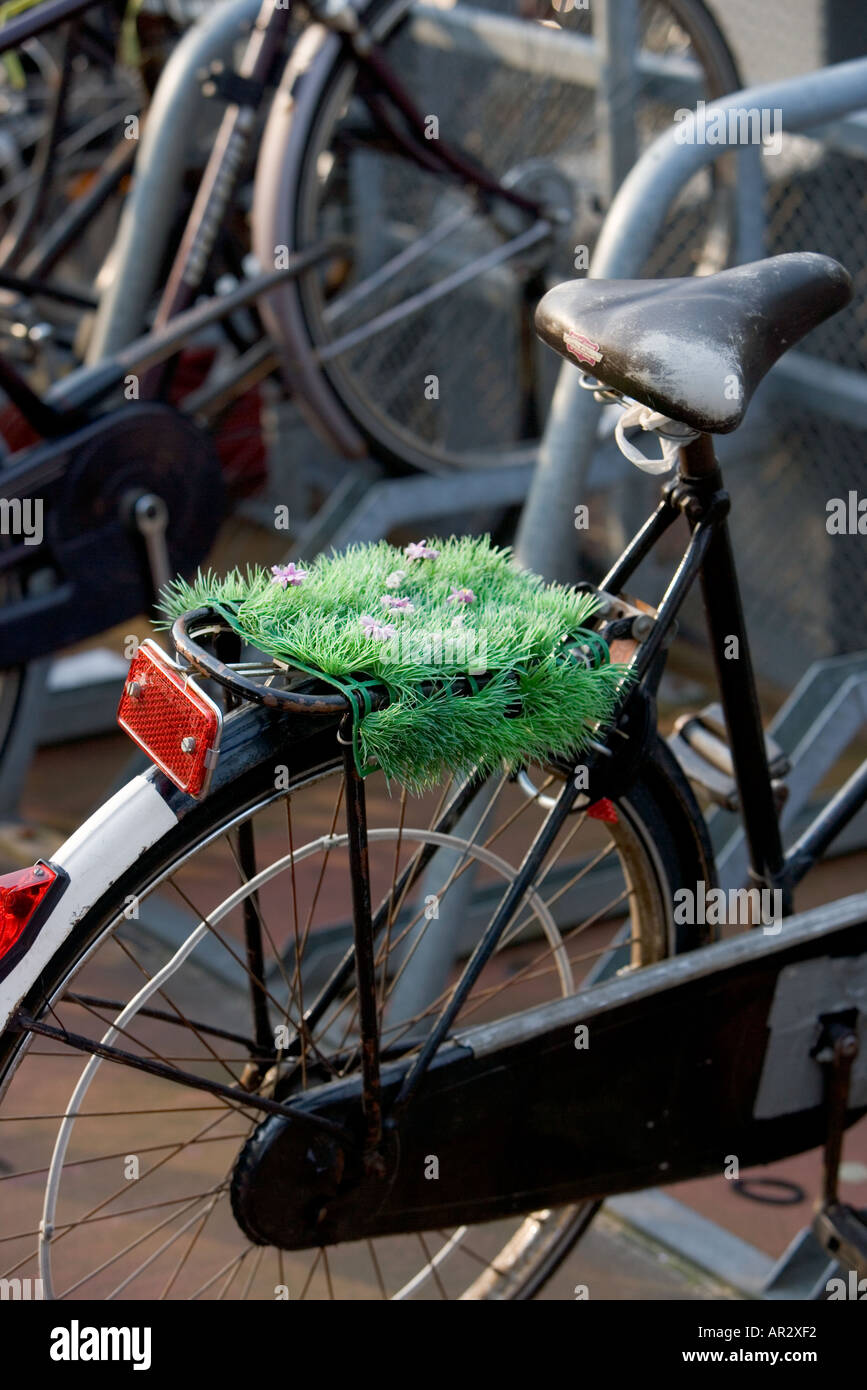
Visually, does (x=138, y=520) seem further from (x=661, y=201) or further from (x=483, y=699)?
(x=483, y=699)

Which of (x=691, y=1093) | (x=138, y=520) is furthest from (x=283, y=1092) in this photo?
(x=138, y=520)

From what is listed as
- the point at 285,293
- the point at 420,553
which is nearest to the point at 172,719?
the point at 420,553

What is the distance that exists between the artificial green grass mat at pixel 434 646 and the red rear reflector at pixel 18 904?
32cm

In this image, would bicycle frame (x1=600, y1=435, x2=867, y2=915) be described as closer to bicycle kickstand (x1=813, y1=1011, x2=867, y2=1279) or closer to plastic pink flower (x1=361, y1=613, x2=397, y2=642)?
bicycle kickstand (x1=813, y1=1011, x2=867, y2=1279)

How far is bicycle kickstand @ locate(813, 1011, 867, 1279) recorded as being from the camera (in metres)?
2.14

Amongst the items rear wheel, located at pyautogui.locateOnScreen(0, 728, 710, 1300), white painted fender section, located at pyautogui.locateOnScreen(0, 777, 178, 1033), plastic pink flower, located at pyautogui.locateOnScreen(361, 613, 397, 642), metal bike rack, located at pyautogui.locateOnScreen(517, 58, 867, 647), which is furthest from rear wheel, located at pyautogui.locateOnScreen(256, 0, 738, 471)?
white painted fender section, located at pyautogui.locateOnScreen(0, 777, 178, 1033)

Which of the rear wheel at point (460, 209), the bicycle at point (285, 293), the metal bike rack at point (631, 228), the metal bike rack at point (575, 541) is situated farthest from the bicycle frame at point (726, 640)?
the bicycle at point (285, 293)

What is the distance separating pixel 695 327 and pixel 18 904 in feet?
3.06

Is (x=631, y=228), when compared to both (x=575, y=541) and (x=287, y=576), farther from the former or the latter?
(x=287, y=576)

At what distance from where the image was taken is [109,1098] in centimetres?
290

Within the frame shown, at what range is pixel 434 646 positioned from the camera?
5.50 feet

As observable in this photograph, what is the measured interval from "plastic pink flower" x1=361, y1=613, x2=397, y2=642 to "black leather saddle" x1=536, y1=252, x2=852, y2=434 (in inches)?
15.2

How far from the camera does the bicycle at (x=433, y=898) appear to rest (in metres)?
1.63
